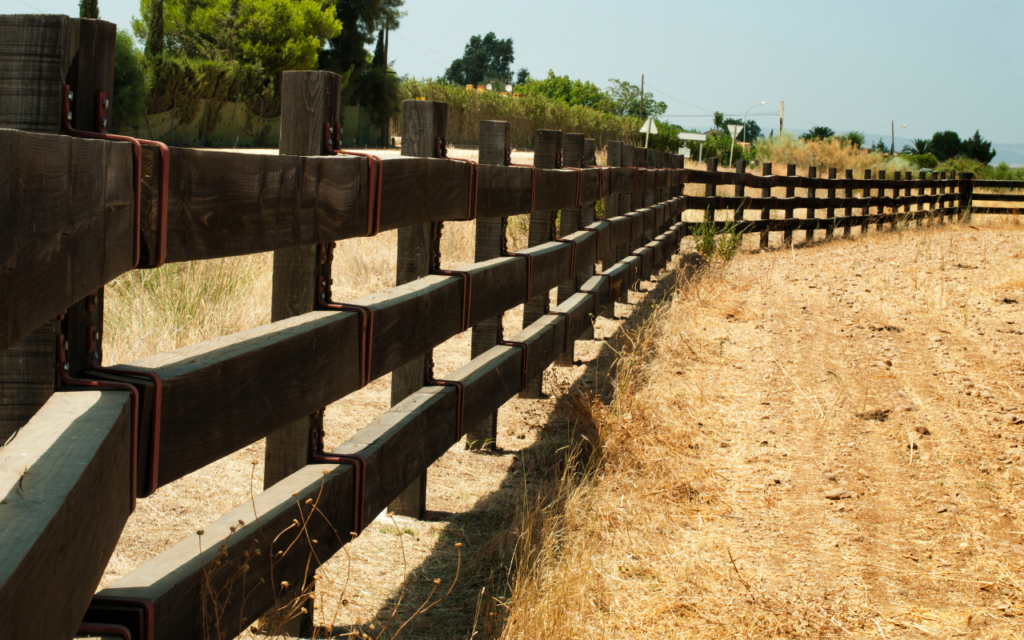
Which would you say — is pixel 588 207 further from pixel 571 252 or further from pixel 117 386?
pixel 117 386

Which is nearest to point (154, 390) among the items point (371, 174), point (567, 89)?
point (371, 174)

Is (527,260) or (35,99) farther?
(527,260)

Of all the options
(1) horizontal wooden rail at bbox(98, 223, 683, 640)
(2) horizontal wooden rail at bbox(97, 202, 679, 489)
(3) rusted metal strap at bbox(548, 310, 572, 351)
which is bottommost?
(1) horizontal wooden rail at bbox(98, 223, 683, 640)

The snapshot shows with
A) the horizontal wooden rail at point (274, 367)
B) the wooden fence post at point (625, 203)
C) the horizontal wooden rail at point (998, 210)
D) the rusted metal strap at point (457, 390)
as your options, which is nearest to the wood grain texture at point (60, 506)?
the horizontal wooden rail at point (274, 367)

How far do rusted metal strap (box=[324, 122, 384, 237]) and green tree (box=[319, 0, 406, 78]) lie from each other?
53313 mm

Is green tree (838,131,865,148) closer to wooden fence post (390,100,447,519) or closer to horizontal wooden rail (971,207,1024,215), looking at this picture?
horizontal wooden rail (971,207,1024,215)

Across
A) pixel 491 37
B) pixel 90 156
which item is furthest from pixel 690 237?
pixel 491 37

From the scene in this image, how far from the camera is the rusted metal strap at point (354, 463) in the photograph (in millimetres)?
2439

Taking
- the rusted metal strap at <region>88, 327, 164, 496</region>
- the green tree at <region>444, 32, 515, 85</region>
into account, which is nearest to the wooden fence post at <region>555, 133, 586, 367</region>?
the rusted metal strap at <region>88, 327, 164, 496</region>

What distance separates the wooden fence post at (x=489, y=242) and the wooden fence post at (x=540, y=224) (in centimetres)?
61

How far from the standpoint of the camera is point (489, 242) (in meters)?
4.36

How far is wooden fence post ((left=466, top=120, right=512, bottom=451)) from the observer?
4.28 m

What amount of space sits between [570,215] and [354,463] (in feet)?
12.9

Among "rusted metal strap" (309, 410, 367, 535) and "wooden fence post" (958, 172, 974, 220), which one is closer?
"rusted metal strap" (309, 410, 367, 535)
